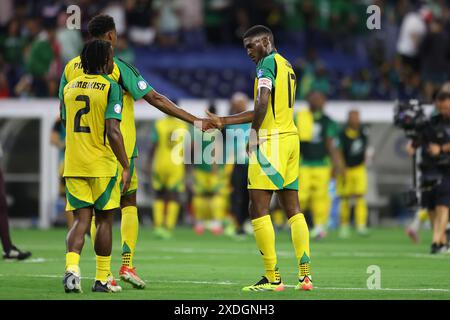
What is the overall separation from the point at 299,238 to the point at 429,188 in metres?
6.50

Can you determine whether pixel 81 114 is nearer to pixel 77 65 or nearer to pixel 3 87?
pixel 77 65

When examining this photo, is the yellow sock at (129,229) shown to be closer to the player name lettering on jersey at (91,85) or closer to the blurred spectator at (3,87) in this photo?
the player name lettering on jersey at (91,85)

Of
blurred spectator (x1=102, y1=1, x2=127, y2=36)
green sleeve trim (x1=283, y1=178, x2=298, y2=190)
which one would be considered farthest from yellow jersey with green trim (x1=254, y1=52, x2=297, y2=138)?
blurred spectator (x1=102, y1=1, x2=127, y2=36)

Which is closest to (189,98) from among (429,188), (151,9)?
(151,9)

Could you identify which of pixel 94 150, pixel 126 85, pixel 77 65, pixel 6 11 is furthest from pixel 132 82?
pixel 6 11

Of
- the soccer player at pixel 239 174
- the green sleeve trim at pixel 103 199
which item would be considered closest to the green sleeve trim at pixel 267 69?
the green sleeve trim at pixel 103 199

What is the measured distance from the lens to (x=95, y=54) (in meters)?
11.4

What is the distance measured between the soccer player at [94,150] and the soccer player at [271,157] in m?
1.34

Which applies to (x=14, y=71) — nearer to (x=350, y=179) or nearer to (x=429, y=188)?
(x=350, y=179)

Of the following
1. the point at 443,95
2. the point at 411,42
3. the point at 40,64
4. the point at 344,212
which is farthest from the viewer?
the point at 411,42

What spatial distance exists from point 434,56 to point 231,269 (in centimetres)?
1480

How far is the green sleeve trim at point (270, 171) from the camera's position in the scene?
38.8 ft

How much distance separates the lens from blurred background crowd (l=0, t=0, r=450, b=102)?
28.2m

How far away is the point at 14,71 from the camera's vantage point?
95.1 feet
